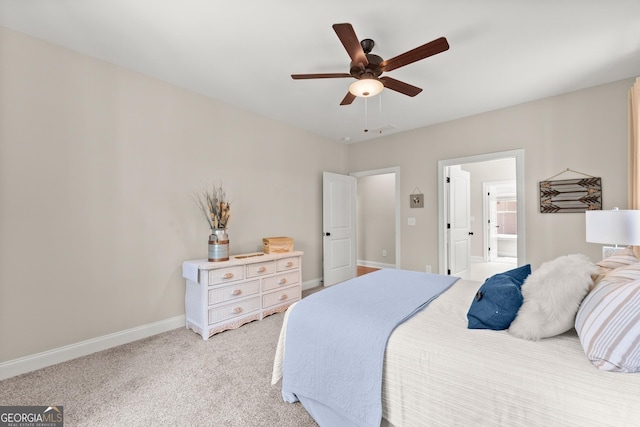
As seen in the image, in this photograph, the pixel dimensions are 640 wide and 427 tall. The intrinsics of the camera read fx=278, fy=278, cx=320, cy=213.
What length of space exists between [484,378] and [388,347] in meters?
0.39

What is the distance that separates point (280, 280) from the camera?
137 inches

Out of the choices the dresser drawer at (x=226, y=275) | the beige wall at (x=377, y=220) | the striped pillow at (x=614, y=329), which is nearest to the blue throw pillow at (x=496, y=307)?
the striped pillow at (x=614, y=329)

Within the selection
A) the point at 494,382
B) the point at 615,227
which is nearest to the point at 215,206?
the point at 494,382

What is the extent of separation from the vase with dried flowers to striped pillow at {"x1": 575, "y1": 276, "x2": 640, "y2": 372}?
9.24ft

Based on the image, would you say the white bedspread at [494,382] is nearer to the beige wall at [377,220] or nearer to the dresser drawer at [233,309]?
the dresser drawer at [233,309]

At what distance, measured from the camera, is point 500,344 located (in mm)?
1195

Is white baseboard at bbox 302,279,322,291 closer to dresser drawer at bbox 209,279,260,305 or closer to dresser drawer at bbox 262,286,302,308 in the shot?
dresser drawer at bbox 262,286,302,308

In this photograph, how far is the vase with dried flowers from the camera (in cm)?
297

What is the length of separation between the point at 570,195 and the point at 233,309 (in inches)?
160

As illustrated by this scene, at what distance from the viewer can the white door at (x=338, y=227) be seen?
474 cm

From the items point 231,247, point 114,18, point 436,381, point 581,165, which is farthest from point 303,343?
point 581,165

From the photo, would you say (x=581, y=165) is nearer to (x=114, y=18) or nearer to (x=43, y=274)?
(x=114, y=18)

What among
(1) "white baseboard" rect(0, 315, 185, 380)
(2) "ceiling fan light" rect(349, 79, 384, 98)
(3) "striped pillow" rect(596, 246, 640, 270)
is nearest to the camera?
(3) "striped pillow" rect(596, 246, 640, 270)

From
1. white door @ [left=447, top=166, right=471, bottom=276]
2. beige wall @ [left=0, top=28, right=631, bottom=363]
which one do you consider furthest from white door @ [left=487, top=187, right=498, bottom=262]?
beige wall @ [left=0, top=28, right=631, bottom=363]
